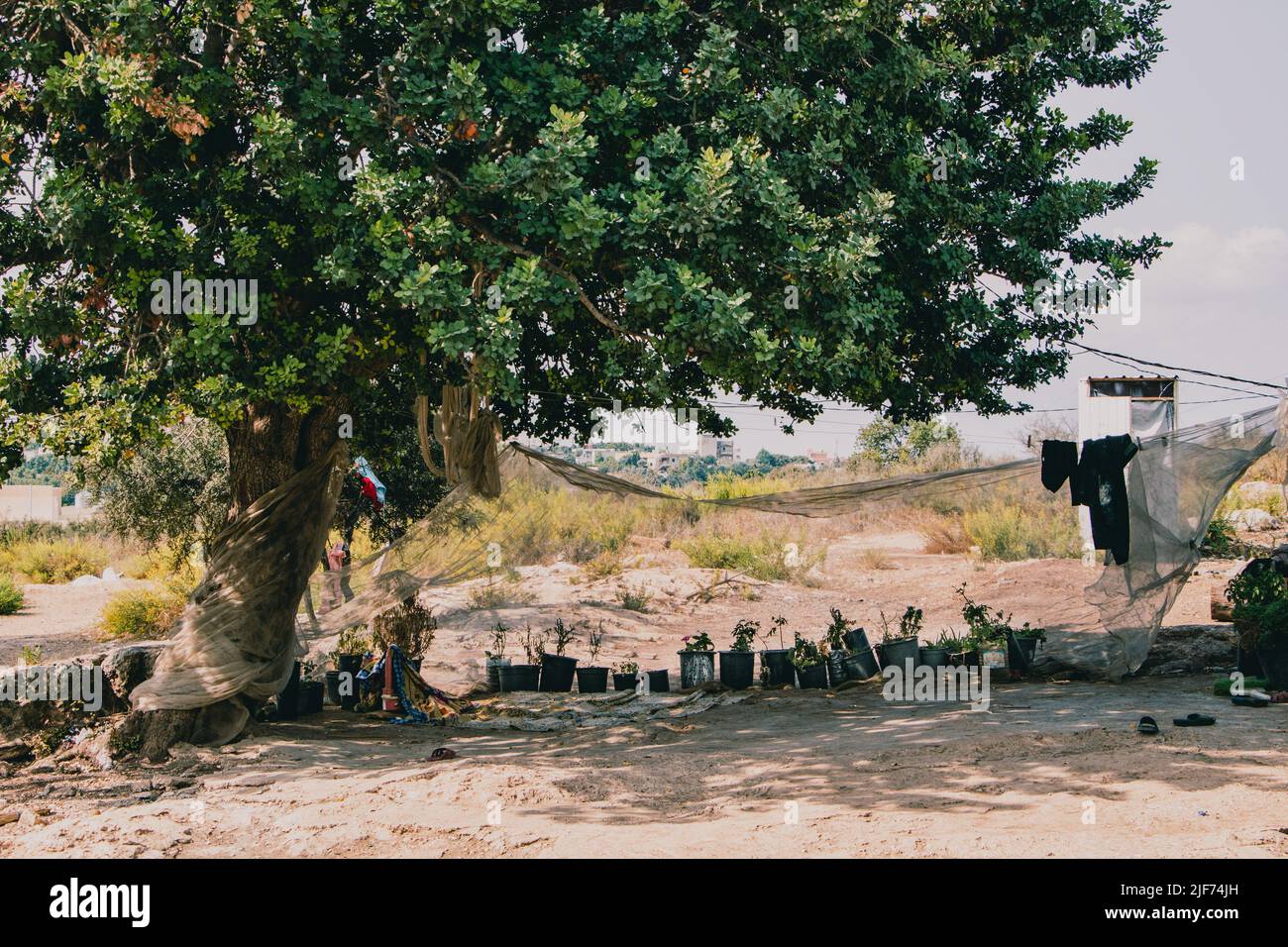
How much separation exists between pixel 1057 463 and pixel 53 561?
A: 1003 inches

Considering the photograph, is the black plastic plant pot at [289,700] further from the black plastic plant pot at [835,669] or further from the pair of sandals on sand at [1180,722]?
the pair of sandals on sand at [1180,722]

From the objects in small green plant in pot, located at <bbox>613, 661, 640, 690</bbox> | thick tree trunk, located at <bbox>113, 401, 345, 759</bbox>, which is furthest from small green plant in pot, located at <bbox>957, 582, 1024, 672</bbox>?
thick tree trunk, located at <bbox>113, 401, 345, 759</bbox>

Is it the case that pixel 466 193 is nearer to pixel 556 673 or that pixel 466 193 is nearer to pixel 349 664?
pixel 349 664

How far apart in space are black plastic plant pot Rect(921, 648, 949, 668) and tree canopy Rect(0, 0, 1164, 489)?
4.25 m

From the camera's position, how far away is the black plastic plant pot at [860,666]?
38.9 ft

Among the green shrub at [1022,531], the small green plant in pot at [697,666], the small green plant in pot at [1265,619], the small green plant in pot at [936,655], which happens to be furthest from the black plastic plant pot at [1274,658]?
the green shrub at [1022,531]

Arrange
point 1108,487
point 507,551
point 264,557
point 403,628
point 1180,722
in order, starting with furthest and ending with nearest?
point 403,628
point 507,551
point 1108,487
point 264,557
point 1180,722

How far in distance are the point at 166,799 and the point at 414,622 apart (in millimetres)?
5351

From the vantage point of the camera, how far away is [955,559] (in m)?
23.6

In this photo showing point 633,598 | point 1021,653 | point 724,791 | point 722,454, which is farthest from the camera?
point 722,454

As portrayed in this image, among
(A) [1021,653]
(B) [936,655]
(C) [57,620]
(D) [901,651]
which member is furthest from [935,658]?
(C) [57,620]

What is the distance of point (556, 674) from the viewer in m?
12.6

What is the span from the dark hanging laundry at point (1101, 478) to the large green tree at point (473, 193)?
2.09 m
